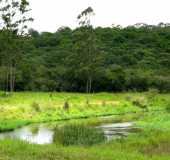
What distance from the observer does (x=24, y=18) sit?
70.4 meters

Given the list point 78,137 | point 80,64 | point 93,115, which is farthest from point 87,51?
point 78,137

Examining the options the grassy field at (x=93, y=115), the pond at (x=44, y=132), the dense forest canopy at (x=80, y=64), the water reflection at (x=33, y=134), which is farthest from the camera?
the dense forest canopy at (x=80, y=64)

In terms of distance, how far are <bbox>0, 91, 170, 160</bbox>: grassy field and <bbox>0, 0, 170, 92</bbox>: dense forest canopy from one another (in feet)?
40.0

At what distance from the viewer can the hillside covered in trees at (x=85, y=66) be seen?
80750mm

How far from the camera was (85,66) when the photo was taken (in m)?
82.3

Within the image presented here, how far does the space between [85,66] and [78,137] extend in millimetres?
54496

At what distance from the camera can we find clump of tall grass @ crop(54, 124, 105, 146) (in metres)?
27.0

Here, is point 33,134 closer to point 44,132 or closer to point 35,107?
point 44,132

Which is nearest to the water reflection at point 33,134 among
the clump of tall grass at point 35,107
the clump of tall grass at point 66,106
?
the clump of tall grass at point 35,107

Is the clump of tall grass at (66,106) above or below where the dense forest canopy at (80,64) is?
below

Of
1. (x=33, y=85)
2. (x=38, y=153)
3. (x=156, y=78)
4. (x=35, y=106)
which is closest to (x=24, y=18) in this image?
(x=33, y=85)

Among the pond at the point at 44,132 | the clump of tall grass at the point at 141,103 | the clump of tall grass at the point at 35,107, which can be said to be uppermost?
the clump of tall grass at the point at 35,107

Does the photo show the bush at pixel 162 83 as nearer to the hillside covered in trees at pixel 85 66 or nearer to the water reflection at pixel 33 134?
the hillside covered in trees at pixel 85 66

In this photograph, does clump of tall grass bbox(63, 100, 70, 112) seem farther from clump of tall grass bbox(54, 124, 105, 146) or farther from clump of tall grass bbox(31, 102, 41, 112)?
clump of tall grass bbox(54, 124, 105, 146)
